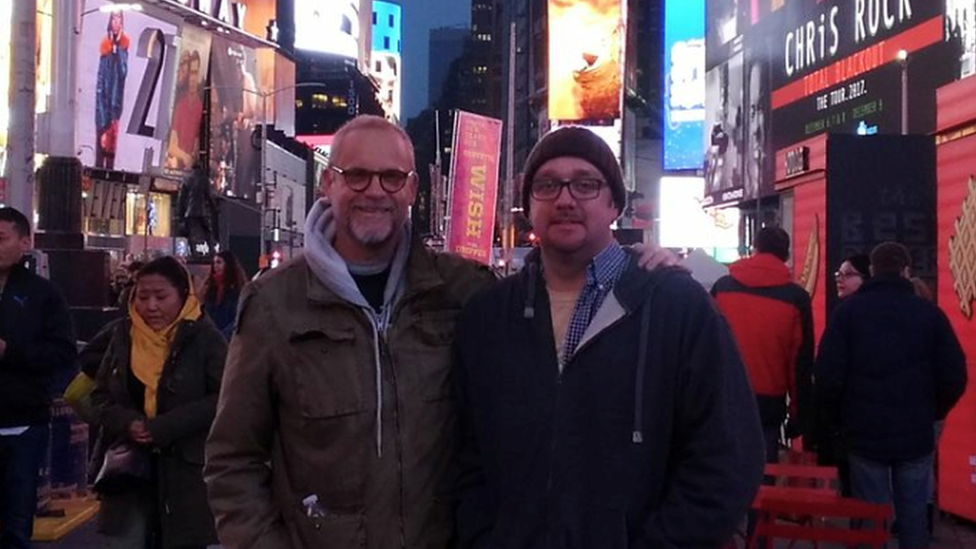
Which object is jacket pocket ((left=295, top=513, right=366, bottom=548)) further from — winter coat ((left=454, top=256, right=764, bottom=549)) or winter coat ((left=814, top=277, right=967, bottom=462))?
winter coat ((left=814, top=277, right=967, bottom=462))

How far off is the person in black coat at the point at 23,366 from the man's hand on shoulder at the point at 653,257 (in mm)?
4419

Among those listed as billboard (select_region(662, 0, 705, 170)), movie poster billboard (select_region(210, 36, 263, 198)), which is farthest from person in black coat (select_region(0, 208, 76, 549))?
billboard (select_region(662, 0, 705, 170))

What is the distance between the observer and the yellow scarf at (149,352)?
19.4 feet

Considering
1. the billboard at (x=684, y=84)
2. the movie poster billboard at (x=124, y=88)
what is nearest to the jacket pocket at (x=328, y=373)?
the movie poster billboard at (x=124, y=88)

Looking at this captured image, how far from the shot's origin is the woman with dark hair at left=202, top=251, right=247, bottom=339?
10.5 m

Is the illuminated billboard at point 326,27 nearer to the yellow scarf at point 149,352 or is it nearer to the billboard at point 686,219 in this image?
the billboard at point 686,219

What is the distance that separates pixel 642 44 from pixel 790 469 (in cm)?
11431

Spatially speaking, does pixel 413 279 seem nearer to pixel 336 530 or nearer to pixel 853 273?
pixel 336 530

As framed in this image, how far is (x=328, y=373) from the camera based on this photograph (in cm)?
339

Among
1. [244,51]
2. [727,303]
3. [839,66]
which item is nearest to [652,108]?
[244,51]

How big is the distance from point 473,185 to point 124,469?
18.9 metres

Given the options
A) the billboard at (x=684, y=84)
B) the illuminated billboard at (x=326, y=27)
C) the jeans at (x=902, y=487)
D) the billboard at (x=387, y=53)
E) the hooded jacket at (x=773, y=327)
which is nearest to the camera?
the jeans at (x=902, y=487)

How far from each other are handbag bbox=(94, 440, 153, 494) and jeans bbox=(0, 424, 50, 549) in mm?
1356

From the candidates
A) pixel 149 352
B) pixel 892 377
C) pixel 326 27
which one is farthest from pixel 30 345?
pixel 326 27
